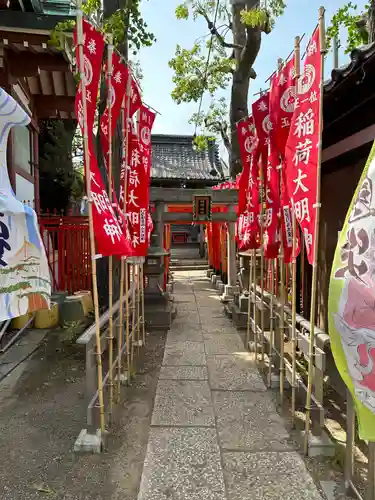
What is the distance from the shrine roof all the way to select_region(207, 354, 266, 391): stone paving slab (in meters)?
3.77

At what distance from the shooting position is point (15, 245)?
2666 millimetres

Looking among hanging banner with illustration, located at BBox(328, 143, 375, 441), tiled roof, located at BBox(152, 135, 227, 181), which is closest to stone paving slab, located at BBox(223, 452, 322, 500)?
hanging banner with illustration, located at BBox(328, 143, 375, 441)

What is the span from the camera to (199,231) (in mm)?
24531

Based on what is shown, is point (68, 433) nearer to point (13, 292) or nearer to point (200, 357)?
point (13, 292)

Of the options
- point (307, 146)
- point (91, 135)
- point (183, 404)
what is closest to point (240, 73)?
point (307, 146)

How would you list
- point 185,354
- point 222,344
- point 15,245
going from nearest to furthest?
point 15,245
point 185,354
point 222,344

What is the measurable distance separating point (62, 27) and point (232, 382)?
5611 millimetres

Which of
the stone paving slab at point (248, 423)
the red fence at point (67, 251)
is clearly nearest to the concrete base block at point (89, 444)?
the stone paving slab at point (248, 423)

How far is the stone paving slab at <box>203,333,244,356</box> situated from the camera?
6684 mm

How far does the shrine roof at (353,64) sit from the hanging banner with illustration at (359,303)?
1.44 meters

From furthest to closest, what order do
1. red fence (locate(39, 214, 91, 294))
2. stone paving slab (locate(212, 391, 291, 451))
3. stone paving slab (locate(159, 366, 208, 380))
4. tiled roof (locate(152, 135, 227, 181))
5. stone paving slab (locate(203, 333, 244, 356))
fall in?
1. tiled roof (locate(152, 135, 227, 181))
2. red fence (locate(39, 214, 91, 294))
3. stone paving slab (locate(203, 333, 244, 356))
4. stone paving slab (locate(159, 366, 208, 380))
5. stone paving slab (locate(212, 391, 291, 451))

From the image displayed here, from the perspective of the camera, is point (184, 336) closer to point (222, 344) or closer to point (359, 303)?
point (222, 344)

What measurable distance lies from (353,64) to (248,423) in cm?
371

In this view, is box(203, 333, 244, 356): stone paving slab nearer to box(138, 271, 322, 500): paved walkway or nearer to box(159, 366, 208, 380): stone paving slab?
box(138, 271, 322, 500): paved walkway
